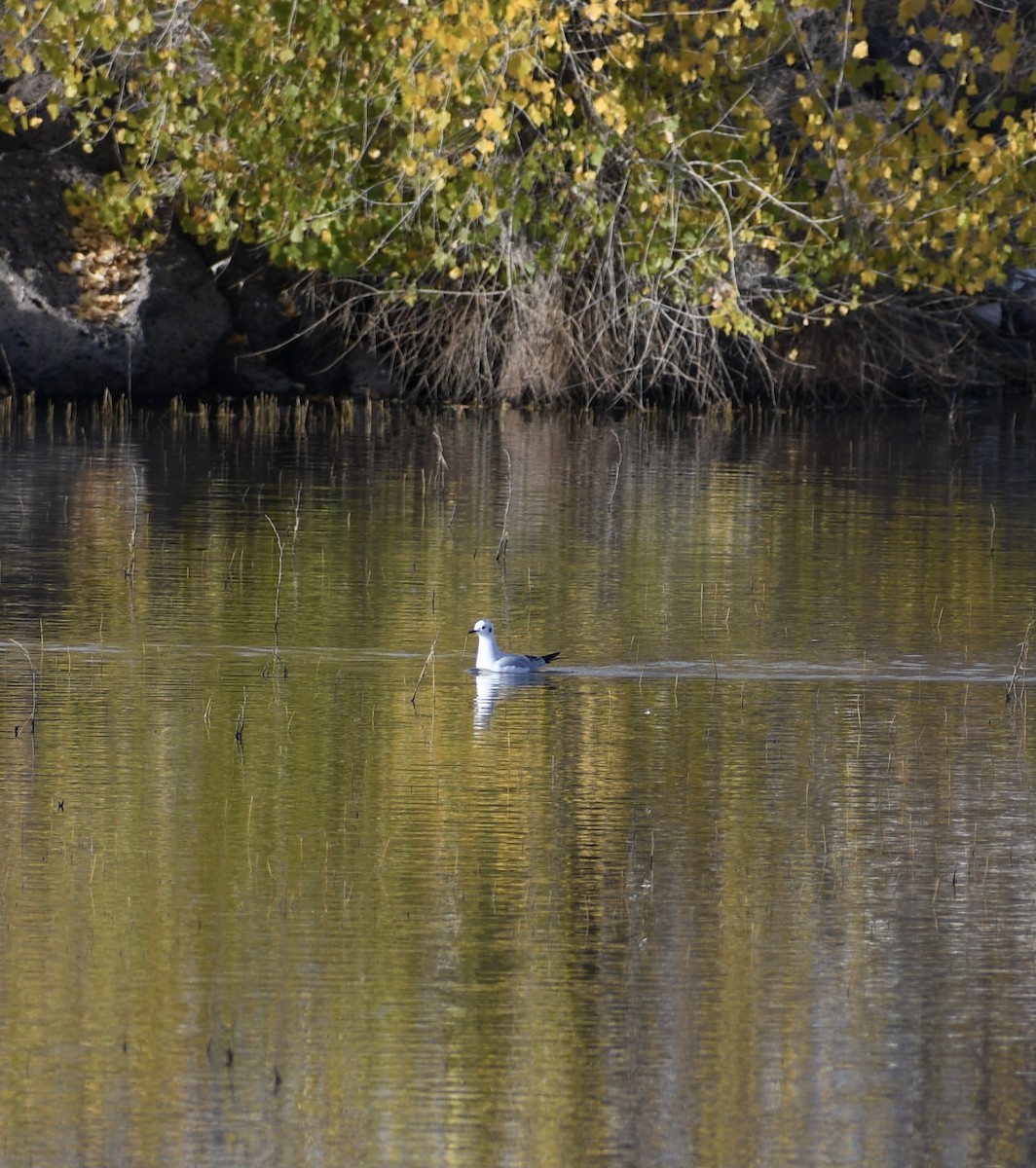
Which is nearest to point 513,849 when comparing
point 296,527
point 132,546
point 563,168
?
point 132,546

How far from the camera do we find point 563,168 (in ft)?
81.6

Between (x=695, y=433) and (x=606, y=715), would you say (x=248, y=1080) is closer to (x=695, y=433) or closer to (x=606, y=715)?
(x=606, y=715)

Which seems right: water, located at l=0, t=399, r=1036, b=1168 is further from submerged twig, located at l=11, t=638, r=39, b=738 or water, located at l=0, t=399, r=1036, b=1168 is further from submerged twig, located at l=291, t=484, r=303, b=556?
submerged twig, located at l=291, t=484, r=303, b=556

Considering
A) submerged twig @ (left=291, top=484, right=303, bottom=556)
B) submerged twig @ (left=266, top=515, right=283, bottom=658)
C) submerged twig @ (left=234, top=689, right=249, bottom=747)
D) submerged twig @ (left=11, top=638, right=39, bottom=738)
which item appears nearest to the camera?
submerged twig @ (left=234, top=689, right=249, bottom=747)

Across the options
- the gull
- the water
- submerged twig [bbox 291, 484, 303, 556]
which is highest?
submerged twig [bbox 291, 484, 303, 556]

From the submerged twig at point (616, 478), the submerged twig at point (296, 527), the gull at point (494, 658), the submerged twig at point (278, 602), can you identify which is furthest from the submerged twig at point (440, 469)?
the gull at point (494, 658)

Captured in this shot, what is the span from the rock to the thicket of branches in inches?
27.4

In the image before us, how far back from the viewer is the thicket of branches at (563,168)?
21.7m

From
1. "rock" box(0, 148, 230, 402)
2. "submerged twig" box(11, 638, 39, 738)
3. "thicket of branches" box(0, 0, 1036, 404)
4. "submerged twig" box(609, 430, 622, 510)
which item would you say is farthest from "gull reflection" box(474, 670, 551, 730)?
"rock" box(0, 148, 230, 402)

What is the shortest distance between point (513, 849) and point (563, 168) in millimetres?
16584

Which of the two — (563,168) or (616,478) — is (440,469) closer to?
(616,478)

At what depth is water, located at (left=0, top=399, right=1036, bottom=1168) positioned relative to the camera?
6.53m

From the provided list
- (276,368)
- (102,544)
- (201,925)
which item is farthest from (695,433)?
(201,925)

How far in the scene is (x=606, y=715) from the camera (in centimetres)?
1152
